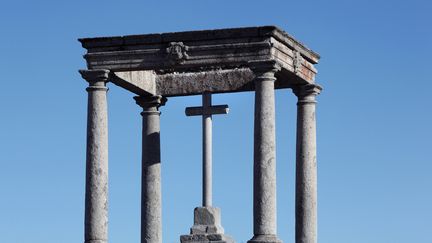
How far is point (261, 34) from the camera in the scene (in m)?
66.0

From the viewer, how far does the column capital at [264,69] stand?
216 feet

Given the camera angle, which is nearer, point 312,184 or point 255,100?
point 255,100

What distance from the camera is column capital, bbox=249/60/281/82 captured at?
65812mm

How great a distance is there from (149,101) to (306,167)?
24.5 feet

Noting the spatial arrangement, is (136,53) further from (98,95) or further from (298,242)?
(298,242)

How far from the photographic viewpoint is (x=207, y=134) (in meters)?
70.6

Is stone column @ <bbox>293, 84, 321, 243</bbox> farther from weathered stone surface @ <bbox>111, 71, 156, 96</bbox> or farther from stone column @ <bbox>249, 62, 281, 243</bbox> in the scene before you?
weathered stone surface @ <bbox>111, 71, 156, 96</bbox>

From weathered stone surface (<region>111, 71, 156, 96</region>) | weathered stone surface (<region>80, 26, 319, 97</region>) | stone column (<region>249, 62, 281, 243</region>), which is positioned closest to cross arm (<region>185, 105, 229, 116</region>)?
weathered stone surface (<region>80, 26, 319, 97</region>)

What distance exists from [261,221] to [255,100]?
4720 mm

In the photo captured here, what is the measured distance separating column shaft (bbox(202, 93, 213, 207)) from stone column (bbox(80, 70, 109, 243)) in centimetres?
445

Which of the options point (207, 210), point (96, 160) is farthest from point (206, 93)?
point (96, 160)

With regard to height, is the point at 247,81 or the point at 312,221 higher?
the point at 247,81

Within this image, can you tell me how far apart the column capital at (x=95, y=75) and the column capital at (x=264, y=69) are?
19.7 ft

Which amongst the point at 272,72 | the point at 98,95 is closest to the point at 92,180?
the point at 98,95
